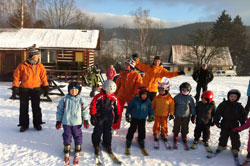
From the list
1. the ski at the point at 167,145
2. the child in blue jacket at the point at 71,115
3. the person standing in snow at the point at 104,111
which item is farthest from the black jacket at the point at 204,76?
the child in blue jacket at the point at 71,115

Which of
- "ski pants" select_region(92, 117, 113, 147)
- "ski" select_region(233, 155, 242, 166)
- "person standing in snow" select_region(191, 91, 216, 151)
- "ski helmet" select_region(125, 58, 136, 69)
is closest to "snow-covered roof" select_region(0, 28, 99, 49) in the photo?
"ski helmet" select_region(125, 58, 136, 69)

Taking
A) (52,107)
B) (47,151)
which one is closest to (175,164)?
(47,151)

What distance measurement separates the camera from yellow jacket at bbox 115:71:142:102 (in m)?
4.53

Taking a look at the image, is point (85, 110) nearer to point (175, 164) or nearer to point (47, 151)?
point (47, 151)

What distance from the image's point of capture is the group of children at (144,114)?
3576 millimetres

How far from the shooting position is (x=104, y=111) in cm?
368

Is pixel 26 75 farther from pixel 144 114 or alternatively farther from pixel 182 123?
pixel 182 123

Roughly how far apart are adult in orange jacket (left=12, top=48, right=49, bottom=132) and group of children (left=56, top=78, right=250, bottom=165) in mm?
1603

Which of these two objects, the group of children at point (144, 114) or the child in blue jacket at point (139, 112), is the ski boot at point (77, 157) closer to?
the group of children at point (144, 114)

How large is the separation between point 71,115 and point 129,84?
62.0 inches

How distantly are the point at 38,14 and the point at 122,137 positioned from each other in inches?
1150

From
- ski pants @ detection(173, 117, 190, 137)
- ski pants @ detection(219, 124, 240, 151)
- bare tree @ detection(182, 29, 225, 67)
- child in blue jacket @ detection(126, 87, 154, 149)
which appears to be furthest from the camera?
bare tree @ detection(182, 29, 225, 67)

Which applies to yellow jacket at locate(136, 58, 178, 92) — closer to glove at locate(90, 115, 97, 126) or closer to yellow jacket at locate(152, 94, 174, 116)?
yellow jacket at locate(152, 94, 174, 116)

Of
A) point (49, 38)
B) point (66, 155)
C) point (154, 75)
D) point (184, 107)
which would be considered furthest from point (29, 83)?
point (49, 38)
